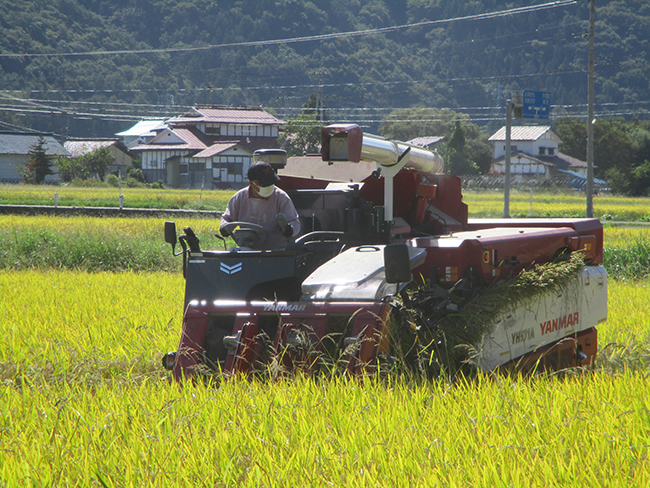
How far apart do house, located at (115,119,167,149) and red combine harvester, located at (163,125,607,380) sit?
84249 millimetres

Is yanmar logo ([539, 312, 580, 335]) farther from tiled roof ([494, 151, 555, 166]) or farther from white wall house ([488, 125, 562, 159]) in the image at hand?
white wall house ([488, 125, 562, 159])

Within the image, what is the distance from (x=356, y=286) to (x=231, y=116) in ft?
207

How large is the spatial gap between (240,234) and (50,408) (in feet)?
6.40

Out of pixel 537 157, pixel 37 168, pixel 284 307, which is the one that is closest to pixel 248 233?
pixel 284 307

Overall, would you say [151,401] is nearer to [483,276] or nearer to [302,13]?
[483,276]

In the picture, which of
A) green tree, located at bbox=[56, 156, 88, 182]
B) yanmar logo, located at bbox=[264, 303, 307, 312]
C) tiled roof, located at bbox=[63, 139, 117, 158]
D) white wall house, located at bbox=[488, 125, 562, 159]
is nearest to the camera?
yanmar logo, located at bbox=[264, 303, 307, 312]

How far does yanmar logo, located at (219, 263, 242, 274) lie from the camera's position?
504cm

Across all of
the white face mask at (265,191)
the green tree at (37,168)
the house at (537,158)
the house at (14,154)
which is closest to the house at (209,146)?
the house at (14,154)

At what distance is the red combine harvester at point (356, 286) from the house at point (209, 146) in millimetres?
51920

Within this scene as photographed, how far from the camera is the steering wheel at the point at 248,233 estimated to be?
5262 mm

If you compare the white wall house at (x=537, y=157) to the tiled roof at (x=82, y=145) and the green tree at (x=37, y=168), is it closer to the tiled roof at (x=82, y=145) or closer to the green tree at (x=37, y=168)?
the green tree at (x=37, y=168)

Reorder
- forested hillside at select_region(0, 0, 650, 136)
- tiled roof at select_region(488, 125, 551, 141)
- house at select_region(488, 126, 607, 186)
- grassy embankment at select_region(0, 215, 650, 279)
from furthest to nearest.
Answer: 1. forested hillside at select_region(0, 0, 650, 136)
2. tiled roof at select_region(488, 125, 551, 141)
3. house at select_region(488, 126, 607, 186)
4. grassy embankment at select_region(0, 215, 650, 279)

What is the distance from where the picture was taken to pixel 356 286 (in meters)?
4.64

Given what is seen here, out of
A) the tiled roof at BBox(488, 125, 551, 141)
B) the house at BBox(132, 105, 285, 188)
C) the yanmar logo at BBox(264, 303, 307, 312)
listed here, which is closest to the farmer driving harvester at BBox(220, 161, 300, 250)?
the yanmar logo at BBox(264, 303, 307, 312)
